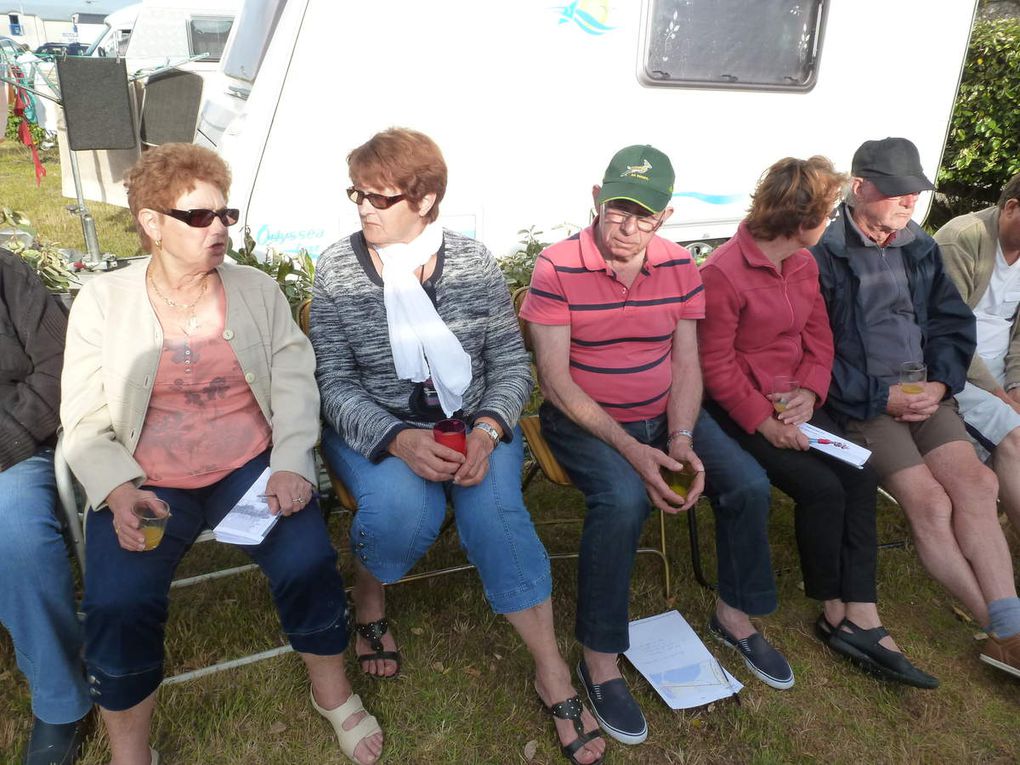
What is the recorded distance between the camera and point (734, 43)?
14.5 ft

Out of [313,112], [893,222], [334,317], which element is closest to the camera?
[334,317]

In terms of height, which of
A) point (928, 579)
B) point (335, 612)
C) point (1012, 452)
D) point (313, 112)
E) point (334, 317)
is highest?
point (313, 112)

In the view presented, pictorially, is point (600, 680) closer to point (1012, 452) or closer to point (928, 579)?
point (928, 579)

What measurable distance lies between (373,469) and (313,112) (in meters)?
2.08

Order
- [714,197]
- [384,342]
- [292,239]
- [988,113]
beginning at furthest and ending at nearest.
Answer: [988,113], [714,197], [292,239], [384,342]

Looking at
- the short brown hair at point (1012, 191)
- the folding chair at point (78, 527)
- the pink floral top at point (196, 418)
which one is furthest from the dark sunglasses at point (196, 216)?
the short brown hair at point (1012, 191)

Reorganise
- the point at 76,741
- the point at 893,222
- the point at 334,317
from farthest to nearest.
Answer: the point at 893,222
the point at 334,317
the point at 76,741

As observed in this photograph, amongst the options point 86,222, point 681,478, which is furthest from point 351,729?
point 86,222

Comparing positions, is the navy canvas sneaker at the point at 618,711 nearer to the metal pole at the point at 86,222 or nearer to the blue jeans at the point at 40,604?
the blue jeans at the point at 40,604

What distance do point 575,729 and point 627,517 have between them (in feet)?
2.05

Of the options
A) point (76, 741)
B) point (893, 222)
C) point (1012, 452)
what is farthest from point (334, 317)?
→ point (1012, 452)

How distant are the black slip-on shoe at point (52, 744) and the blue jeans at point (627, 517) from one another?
4.76 ft

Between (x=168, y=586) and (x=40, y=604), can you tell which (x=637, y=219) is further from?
(x=40, y=604)

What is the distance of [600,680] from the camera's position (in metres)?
2.34
